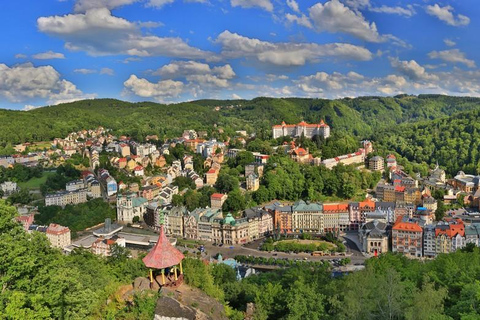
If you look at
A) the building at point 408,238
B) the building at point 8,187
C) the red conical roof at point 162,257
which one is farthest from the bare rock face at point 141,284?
the building at point 8,187

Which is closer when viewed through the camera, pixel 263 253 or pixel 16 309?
pixel 16 309

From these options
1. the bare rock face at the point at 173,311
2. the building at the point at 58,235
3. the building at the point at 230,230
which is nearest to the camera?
the bare rock face at the point at 173,311

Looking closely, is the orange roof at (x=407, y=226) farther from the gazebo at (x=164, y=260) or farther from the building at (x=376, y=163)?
the gazebo at (x=164, y=260)

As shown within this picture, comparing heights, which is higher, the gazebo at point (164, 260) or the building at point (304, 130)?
the building at point (304, 130)

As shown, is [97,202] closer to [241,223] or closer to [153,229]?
[153,229]

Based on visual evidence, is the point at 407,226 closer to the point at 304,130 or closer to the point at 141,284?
the point at 141,284

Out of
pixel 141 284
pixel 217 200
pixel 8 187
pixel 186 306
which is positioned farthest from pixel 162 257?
pixel 8 187

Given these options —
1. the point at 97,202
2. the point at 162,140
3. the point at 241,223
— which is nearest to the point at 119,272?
the point at 241,223
